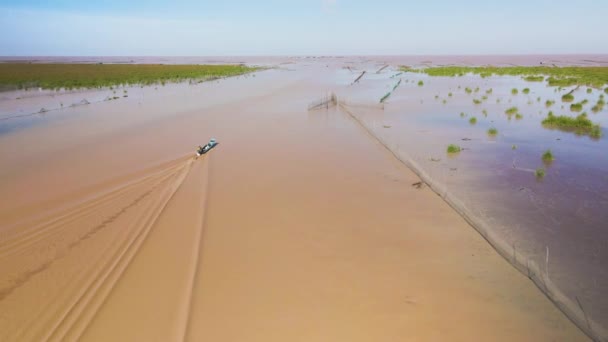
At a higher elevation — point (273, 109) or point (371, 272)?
point (273, 109)

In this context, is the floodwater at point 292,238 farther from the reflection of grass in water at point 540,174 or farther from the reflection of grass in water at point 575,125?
the reflection of grass in water at point 575,125

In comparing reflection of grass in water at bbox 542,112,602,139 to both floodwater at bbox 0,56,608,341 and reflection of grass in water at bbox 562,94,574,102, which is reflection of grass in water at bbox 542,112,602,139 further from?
reflection of grass in water at bbox 562,94,574,102

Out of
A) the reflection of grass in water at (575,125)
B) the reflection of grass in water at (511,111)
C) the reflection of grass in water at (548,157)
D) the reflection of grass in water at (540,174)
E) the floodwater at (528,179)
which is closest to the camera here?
the floodwater at (528,179)

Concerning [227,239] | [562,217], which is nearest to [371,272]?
[227,239]

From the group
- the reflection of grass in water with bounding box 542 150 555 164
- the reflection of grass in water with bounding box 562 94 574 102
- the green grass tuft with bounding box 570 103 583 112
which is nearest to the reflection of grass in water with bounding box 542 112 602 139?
the green grass tuft with bounding box 570 103 583 112

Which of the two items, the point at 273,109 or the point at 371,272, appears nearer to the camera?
the point at 371,272

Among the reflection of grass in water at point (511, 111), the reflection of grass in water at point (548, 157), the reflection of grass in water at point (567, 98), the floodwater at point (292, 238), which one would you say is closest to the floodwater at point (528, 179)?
the floodwater at point (292, 238)

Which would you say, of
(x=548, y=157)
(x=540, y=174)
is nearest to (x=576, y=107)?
(x=548, y=157)

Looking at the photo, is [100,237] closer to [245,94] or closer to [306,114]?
[306,114]
